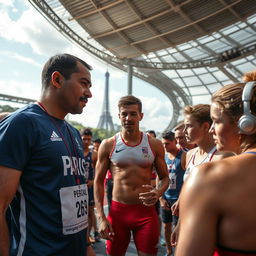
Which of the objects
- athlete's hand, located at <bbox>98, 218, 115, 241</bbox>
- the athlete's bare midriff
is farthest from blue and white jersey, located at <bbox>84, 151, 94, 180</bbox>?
athlete's hand, located at <bbox>98, 218, 115, 241</bbox>

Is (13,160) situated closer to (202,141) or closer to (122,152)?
(122,152)

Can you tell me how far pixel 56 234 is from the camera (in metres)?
1.67

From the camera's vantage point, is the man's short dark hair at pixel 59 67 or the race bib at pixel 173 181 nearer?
the man's short dark hair at pixel 59 67

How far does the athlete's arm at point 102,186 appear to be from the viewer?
294 cm

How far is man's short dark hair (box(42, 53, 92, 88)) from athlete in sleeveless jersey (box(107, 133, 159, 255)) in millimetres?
1568

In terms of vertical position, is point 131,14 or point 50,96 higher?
point 131,14

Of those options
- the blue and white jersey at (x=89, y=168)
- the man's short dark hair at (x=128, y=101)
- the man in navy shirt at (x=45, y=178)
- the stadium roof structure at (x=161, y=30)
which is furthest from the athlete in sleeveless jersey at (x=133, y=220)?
the stadium roof structure at (x=161, y=30)

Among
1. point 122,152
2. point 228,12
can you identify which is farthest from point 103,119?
point 122,152

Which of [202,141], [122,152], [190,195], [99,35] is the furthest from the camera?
[99,35]

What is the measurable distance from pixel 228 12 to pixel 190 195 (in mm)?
20135

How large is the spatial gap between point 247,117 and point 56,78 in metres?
1.39

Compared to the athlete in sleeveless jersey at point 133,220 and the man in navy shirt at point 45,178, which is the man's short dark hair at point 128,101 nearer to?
the athlete in sleeveless jersey at point 133,220

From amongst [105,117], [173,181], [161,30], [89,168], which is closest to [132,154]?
[173,181]

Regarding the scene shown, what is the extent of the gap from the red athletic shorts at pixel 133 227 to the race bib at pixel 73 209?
1.27 metres
